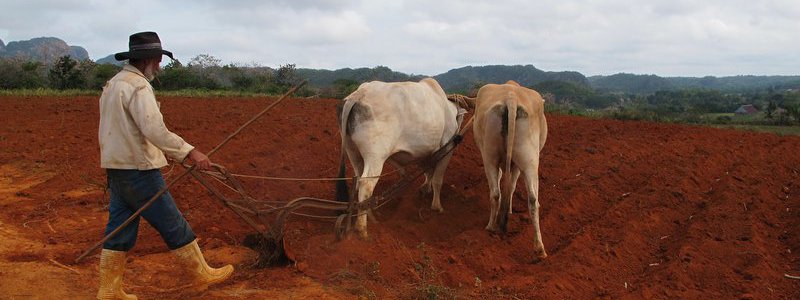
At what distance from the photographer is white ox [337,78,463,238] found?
5668 millimetres

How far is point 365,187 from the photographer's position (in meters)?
5.58

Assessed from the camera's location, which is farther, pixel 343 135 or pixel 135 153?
pixel 343 135

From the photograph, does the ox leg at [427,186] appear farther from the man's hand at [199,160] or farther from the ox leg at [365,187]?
A: the man's hand at [199,160]

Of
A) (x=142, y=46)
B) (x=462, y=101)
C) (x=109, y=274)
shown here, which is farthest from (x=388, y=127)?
(x=109, y=274)

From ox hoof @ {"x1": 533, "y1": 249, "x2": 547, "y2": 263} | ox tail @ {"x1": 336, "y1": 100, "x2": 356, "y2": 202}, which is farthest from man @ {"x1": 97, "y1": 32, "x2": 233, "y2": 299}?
ox hoof @ {"x1": 533, "y1": 249, "x2": 547, "y2": 263}

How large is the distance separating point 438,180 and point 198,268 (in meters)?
3.38

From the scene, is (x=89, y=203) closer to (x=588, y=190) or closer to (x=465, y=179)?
(x=465, y=179)

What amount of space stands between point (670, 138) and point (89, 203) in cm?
963

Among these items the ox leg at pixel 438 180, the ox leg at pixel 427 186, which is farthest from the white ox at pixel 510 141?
the ox leg at pixel 427 186

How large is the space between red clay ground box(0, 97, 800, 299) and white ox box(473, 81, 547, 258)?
0.38 meters

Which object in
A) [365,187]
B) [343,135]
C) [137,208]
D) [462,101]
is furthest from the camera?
[462,101]

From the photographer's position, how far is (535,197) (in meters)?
5.67

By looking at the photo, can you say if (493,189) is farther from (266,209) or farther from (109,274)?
(109,274)

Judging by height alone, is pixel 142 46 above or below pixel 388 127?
above
